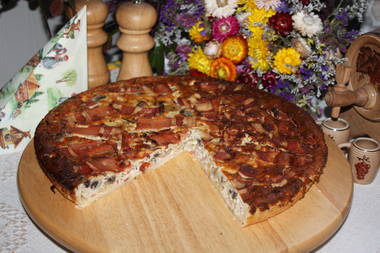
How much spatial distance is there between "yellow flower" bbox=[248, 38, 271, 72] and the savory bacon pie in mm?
173

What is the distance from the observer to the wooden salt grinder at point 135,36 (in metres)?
2.94

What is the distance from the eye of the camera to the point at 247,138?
249cm

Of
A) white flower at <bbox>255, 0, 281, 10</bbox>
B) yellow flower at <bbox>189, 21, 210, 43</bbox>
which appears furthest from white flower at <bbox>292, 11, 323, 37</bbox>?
yellow flower at <bbox>189, 21, 210, 43</bbox>

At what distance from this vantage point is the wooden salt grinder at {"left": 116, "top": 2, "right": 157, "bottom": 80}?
9.64 feet

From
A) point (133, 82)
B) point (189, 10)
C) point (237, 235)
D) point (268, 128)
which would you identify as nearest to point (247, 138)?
point (268, 128)

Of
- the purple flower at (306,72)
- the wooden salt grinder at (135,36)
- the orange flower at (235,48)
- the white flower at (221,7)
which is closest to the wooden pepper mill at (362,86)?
the purple flower at (306,72)

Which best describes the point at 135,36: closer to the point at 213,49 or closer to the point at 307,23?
the point at 213,49

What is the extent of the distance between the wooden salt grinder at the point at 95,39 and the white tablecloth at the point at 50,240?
36.4 inches

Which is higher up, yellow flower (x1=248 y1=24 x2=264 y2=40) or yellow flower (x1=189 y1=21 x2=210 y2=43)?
yellow flower (x1=248 y1=24 x2=264 y2=40)

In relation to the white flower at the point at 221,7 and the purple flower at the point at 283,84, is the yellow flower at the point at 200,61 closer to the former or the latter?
the white flower at the point at 221,7

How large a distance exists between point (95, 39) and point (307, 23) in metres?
1.33

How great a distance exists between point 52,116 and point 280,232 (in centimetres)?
137

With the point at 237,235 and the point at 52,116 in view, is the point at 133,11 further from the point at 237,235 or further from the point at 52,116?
the point at 237,235

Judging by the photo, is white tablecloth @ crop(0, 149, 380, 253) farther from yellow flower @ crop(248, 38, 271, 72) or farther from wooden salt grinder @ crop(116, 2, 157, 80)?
wooden salt grinder @ crop(116, 2, 157, 80)
